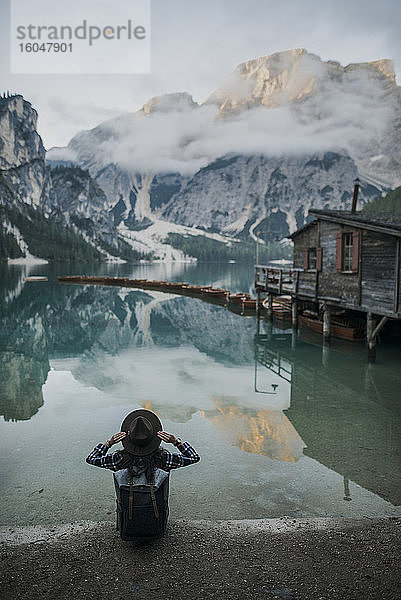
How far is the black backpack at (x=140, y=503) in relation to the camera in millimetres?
6055

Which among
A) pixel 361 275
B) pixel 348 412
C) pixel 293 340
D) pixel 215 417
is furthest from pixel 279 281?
pixel 215 417

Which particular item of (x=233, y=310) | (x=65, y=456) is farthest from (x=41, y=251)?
(x=65, y=456)

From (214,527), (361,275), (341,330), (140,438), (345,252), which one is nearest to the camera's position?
(140,438)

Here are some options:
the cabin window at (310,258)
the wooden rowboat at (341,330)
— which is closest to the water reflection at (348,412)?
the wooden rowboat at (341,330)

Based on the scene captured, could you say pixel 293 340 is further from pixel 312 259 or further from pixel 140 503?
pixel 140 503

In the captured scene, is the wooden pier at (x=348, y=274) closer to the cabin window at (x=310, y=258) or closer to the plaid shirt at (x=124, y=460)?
the cabin window at (x=310, y=258)

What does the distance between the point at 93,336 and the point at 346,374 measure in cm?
1767

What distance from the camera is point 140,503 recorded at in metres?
6.13

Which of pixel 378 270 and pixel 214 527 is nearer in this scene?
pixel 214 527

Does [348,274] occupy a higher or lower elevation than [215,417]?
higher

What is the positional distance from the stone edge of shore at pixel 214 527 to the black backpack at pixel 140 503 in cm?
83

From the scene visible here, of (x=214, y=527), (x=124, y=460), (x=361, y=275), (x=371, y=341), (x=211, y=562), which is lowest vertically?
(x=214, y=527)

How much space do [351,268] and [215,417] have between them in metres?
12.9

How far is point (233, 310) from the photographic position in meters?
45.9
